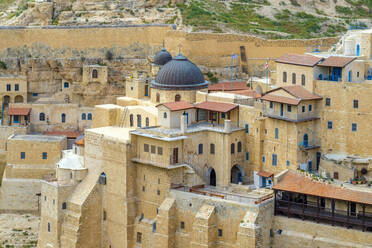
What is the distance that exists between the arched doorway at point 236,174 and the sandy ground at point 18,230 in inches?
647

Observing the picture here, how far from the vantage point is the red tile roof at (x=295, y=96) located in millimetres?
65688

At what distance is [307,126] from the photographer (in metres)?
66.9

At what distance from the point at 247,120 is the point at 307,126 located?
15.5 feet

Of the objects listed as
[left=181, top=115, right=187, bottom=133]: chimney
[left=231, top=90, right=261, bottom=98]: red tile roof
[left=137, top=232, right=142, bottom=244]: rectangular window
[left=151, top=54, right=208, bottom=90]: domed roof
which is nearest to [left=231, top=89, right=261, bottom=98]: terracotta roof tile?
[left=231, top=90, right=261, bottom=98]: red tile roof

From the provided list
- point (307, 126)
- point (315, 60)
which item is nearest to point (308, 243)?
point (307, 126)

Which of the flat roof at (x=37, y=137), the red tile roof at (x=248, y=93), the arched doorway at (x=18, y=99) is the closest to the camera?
the red tile roof at (x=248, y=93)

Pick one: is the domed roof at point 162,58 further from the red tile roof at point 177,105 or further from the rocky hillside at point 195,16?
the red tile roof at point 177,105

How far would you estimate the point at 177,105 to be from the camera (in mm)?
69750

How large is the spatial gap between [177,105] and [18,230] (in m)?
17.2

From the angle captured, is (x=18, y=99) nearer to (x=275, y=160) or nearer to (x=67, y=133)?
(x=67, y=133)

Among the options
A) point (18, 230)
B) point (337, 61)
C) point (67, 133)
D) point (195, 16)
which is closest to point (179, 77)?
point (337, 61)

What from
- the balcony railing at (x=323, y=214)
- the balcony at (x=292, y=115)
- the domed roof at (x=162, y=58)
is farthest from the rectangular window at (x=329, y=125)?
the domed roof at (x=162, y=58)

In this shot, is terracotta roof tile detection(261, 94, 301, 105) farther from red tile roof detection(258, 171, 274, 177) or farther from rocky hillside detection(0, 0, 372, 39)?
rocky hillside detection(0, 0, 372, 39)

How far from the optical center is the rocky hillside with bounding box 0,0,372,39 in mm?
91688
